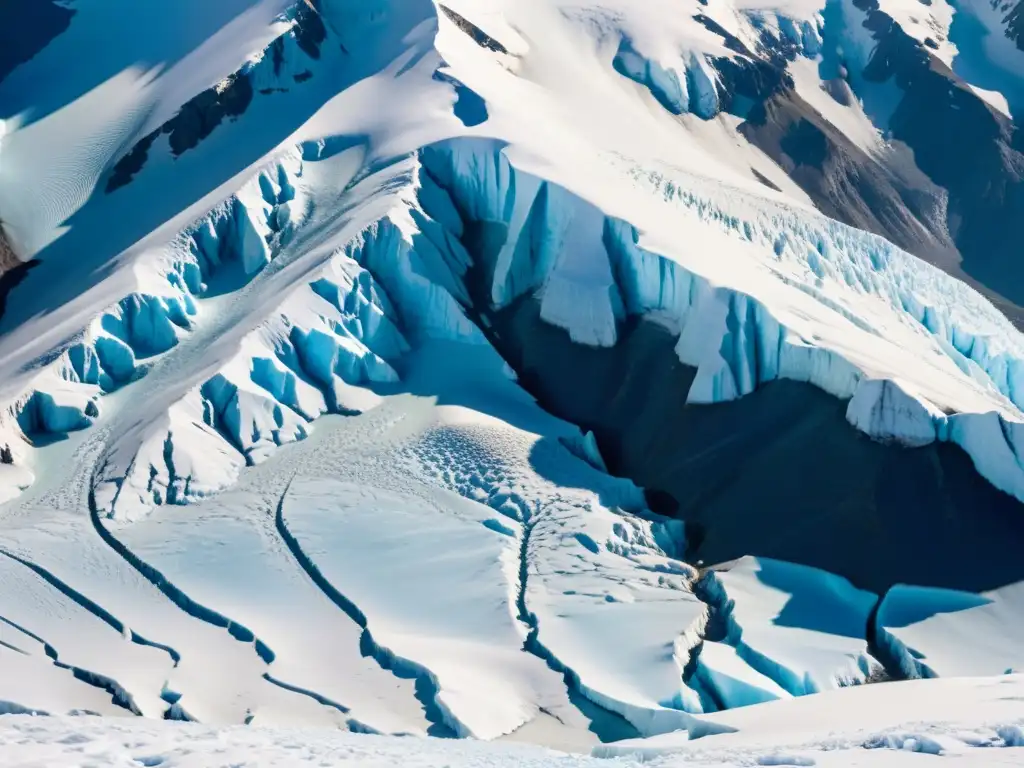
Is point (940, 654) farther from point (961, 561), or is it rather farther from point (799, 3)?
point (799, 3)

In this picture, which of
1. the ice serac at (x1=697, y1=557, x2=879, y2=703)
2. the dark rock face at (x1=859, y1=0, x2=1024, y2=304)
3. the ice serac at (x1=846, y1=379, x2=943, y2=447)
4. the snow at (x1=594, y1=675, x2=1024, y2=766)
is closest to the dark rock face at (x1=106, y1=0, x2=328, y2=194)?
the ice serac at (x1=846, y1=379, x2=943, y2=447)

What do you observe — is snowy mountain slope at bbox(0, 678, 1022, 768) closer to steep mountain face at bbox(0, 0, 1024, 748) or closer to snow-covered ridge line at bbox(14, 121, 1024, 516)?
steep mountain face at bbox(0, 0, 1024, 748)

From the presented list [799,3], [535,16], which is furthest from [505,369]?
[799,3]

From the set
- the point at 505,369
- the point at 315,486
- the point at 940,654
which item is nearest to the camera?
the point at 940,654

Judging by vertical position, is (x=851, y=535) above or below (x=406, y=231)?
below

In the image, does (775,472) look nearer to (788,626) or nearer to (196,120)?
(788,626)

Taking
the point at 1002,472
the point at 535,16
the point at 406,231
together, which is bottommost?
the point at 1002,472

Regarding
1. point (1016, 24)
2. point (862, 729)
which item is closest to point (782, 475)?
point (862, 729)

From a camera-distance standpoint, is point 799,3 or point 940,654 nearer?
point 940,654
